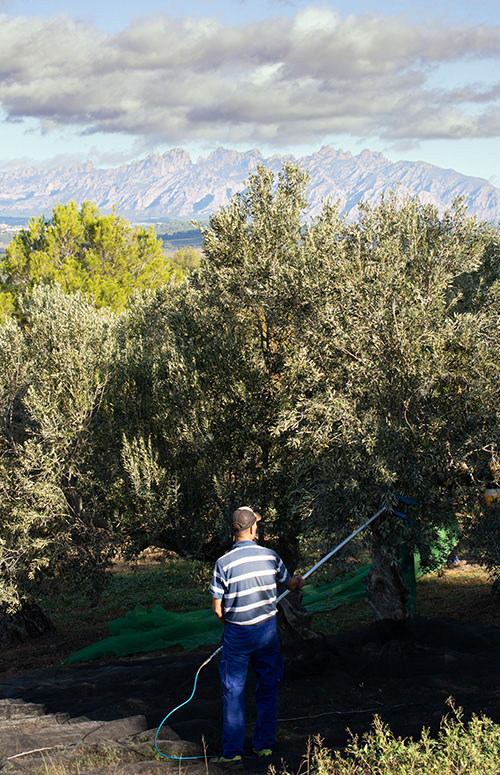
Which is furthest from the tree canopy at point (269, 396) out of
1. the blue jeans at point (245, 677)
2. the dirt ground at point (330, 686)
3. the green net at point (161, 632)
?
the green net at point (161, 632)

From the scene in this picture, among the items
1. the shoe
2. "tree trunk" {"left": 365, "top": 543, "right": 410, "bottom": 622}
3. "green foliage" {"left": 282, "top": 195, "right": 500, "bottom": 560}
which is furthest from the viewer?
"tree trunk" {"left": 365, "top": 543, "right": 410, "bottom": 622}

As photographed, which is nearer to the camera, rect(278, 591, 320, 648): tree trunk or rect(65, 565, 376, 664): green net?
rect(278, 591, 320, 648): tree trunk

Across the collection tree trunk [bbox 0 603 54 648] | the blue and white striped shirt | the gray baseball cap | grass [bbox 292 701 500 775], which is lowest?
tree trunk [bbox 0 603 54 648]

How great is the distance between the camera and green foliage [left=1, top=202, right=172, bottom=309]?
34.0m

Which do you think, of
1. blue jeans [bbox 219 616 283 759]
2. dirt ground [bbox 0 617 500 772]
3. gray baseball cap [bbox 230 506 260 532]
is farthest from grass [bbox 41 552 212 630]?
gray baseball cap [bbox 230 506 260 532]

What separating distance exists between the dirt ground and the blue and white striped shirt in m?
1.43

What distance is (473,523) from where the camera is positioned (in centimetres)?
931

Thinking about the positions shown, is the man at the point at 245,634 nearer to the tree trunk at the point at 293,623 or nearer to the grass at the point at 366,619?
the grass at the point at 366,619

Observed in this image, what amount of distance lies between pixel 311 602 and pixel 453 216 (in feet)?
35.0

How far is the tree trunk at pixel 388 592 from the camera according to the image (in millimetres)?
11328

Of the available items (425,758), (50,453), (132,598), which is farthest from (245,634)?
(132,598)

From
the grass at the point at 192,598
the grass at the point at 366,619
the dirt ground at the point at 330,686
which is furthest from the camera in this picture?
the grass at the point at 192,598

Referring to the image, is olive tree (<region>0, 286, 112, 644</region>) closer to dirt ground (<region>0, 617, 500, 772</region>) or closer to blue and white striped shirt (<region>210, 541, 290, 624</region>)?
dirt ground (<region>0, 617, 500, 772</region>)

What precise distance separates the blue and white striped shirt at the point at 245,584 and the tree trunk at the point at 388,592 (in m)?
5.04
